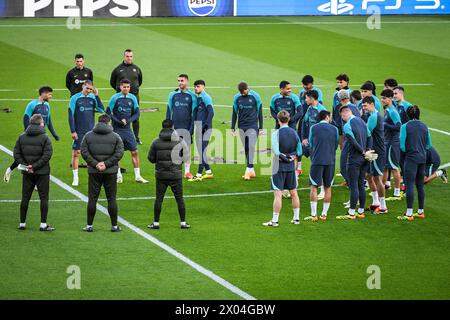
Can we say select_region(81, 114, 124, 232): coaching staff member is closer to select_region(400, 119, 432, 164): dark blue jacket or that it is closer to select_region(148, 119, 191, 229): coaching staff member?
select_region(148, 119, 191, 229): coaching staff member

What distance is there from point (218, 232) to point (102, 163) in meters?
2.34

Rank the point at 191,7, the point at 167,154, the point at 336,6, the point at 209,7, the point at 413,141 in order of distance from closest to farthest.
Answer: the point at 167,154
the point at 413,141
the point at 191,7
the point at 209,7
the point at 336,6

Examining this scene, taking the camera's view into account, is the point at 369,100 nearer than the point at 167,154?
No

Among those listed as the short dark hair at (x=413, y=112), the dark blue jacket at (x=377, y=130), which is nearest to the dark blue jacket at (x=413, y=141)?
the short dark hair at (x=413, y=112)

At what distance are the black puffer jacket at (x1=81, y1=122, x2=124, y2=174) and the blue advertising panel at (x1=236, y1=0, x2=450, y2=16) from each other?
93.0 feet

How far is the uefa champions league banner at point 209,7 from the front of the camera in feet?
140

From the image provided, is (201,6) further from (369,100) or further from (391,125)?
(369,100)

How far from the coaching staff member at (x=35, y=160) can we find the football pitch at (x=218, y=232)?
1.71 feet

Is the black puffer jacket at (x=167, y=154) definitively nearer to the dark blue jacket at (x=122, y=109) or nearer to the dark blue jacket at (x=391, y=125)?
the dark blue jacket at (x=122, y=109)

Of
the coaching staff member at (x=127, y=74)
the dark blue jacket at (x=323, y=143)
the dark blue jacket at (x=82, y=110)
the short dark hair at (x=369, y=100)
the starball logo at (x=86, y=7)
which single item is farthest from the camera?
the starball logo at (x=86, y=7)

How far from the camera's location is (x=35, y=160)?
56.7 feet

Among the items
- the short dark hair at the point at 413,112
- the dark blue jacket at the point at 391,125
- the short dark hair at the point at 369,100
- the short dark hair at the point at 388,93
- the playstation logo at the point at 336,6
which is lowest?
the dark blue jacket at the point at 391,125

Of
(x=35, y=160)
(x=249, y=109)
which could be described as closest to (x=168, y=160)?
(x=35, y=160)

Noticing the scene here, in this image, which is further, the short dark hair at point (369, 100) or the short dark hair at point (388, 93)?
the short dark hair at point (388, 93)
